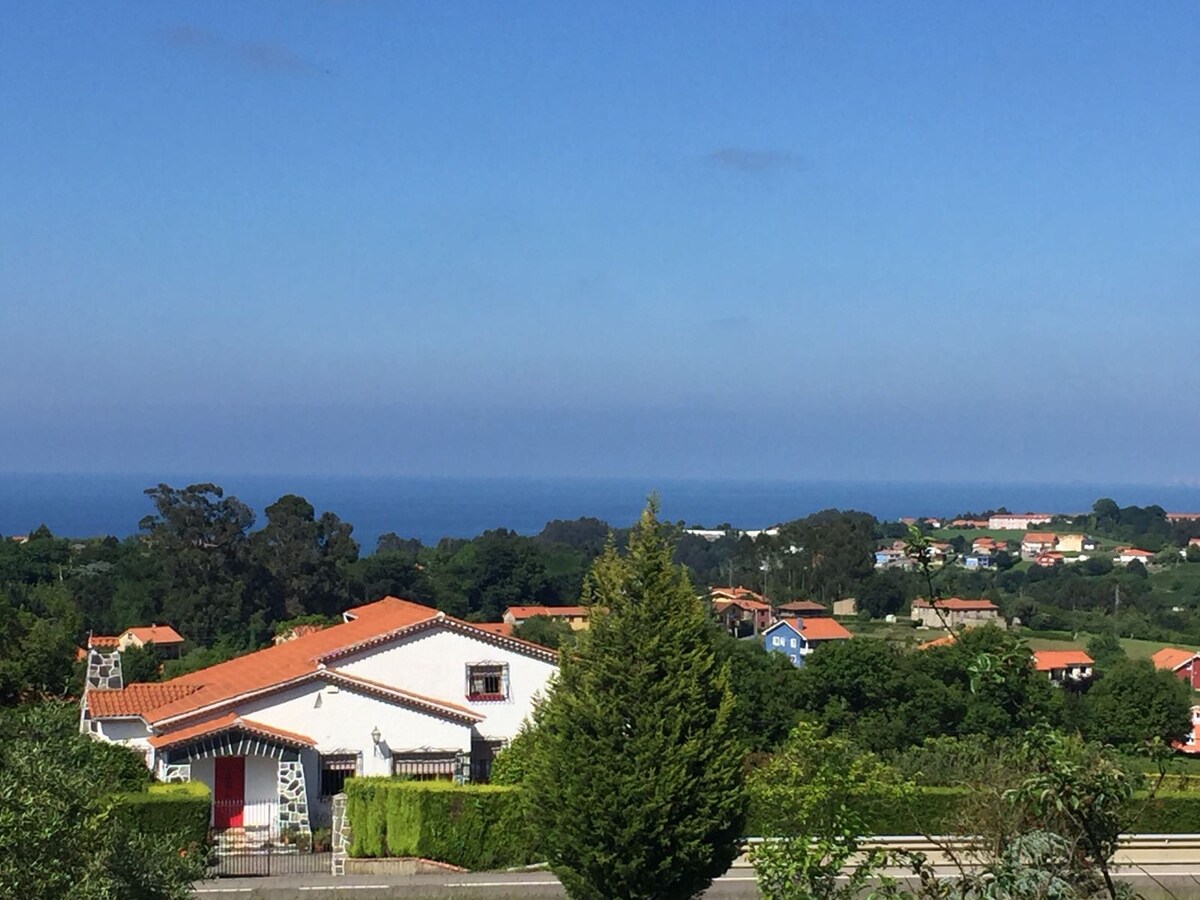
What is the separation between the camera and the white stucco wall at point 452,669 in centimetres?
3178

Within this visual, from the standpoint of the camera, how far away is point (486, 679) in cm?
3234

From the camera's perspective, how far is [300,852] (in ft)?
84.2

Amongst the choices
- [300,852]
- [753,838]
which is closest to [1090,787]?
[753,838]

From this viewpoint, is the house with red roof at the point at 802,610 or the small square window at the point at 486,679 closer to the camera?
the small square window at the point at 486,679

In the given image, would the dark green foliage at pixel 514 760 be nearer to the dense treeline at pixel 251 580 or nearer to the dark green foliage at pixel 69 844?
the dark green foliage at pixel 69 844

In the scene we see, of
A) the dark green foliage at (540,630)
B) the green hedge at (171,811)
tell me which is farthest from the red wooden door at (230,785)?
the dark green foliage at (540,630)

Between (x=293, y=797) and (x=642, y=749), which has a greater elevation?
(x=642, y=749)

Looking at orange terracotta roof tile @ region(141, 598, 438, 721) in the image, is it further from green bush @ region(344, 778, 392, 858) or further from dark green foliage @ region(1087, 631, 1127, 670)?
dark green foliage @ region(1087, 631, 1127, 670)

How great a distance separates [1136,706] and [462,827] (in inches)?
1689

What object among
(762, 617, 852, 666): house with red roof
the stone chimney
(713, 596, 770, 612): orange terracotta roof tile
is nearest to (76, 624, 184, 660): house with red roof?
the stone chimney

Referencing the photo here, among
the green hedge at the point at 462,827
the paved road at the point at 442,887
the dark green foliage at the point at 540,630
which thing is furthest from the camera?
the dark green foliage at the point at 540,630

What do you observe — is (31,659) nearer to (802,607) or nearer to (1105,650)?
(1105,650)

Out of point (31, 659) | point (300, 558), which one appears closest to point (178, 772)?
point (31, 659)

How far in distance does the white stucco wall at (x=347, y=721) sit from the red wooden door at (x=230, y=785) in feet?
4.67
